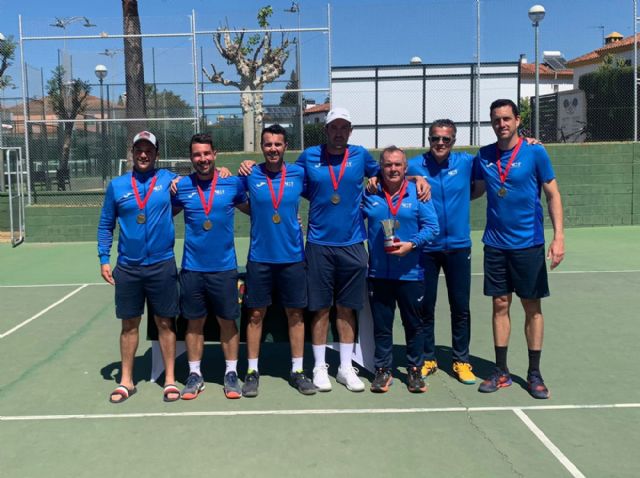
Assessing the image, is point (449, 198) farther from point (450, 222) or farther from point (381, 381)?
point (381, 381)

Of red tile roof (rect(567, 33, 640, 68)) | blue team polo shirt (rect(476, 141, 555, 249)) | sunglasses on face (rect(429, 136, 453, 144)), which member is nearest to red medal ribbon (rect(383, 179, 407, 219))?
sunglasses on face (rect(429, 136, 453, 144))

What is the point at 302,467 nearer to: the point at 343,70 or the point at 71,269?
the point at 71,269

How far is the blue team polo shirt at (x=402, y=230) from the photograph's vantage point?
16.0 feet

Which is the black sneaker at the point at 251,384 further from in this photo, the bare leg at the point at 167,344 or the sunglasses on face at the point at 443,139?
the sunglasses on face at the point at 443,139

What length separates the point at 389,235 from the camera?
4.70 m

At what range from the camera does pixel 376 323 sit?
510 centimetres

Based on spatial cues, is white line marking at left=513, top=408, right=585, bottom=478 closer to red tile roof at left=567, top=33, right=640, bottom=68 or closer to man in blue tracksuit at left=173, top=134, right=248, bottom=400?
man in blue tracksuit at left=173, top=134, right=248, bottom=400

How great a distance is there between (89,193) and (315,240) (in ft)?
35.0

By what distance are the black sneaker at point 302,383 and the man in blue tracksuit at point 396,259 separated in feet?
1.48

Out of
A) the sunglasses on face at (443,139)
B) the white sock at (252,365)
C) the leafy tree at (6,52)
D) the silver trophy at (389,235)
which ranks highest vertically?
the leafy tree at (6,52)

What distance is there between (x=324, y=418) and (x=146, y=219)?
6.10 feet

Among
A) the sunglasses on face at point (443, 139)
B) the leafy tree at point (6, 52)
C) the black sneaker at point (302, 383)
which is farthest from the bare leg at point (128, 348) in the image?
the leafy tree at point (6, 52)

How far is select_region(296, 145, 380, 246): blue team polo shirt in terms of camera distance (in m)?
4.93

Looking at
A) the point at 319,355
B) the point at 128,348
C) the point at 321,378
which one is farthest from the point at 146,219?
the point at 321,378
